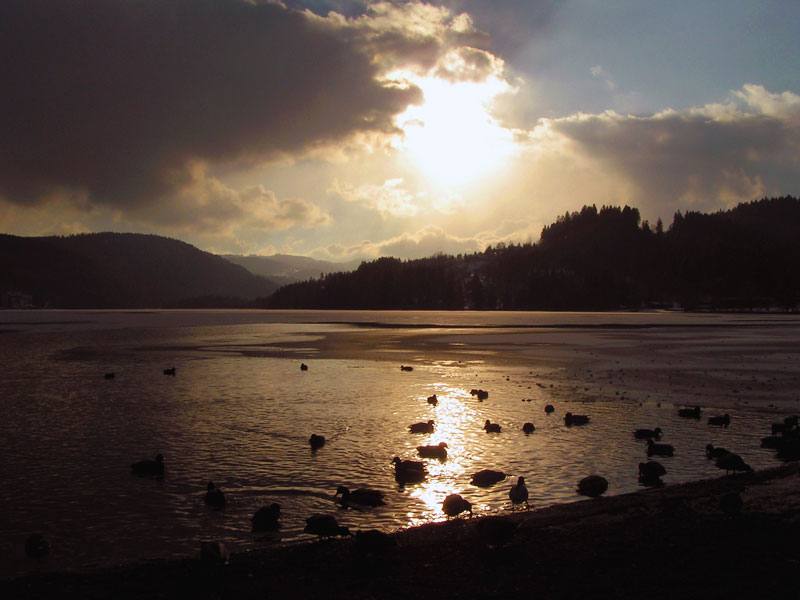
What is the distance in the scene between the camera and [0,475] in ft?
71.3

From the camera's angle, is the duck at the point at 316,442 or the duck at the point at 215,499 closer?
the duck at the point at 215,499

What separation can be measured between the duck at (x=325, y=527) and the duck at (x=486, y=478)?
6261mm

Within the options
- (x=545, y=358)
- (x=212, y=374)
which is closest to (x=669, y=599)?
(x=212, y=374)

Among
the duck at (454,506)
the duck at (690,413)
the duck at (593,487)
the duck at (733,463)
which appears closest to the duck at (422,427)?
the duck at (593,487)

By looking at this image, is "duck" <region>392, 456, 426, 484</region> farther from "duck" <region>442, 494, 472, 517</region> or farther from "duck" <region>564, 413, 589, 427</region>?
"duck" <region>564, 413, 589, 427</region>

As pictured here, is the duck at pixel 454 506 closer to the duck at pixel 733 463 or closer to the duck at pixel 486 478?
the duck at pixel 486 478

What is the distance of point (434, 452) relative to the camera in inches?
966

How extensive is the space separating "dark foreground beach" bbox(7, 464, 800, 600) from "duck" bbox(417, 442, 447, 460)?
25.2 ft

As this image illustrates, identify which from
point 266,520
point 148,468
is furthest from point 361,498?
point 148,468

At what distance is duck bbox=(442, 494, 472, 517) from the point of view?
1759cm

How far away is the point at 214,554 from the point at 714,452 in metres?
19.9

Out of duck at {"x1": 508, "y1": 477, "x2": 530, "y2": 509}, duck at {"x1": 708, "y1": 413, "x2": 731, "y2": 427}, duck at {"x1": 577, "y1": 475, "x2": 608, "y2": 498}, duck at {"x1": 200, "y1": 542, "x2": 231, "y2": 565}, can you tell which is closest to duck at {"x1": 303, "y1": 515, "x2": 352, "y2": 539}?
duck at {"x1": 200, "y1": 542, "x2": 231, "y2": 565}

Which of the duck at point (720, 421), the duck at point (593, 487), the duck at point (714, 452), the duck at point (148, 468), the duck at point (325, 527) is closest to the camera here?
the duck at point (325, 527)

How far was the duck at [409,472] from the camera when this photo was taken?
2123cm
